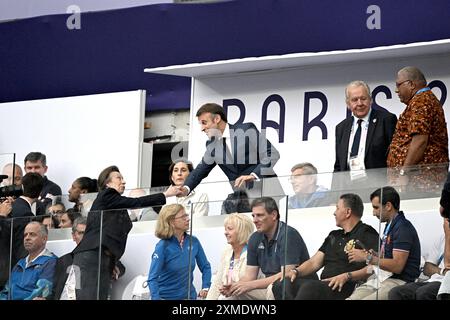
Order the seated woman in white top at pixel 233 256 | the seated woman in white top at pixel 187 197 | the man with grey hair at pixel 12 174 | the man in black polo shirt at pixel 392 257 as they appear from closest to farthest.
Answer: the man in black polo shirt at pixel 392 257 < the seated woman in white top at pixel 233 256 < the seated woman in white top at pixel 187 197 < the man with grey hair at pixel 12 174

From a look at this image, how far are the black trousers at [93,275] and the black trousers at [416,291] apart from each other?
2116 millimetres

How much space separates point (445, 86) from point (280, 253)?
3852 mm

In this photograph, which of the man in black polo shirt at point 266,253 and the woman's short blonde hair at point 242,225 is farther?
the woman's short blonde hair at point 242,225

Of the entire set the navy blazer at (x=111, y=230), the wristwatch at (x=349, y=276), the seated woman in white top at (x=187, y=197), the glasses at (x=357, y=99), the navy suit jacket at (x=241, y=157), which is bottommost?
the wristwatch at (x=349, y=276)

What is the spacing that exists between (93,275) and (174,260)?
2.08 ft

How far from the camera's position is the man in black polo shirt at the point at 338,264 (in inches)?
361

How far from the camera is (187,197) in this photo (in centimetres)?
1049

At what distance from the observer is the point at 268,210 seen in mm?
9602

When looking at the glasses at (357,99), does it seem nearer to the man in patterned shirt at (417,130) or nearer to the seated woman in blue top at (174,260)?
the man in patterned shirt at (417,130)

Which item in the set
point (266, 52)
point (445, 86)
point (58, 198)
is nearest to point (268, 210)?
point (58, 198)

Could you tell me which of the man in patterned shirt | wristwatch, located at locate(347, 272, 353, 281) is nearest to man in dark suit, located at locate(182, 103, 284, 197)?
the man in patterned shirt

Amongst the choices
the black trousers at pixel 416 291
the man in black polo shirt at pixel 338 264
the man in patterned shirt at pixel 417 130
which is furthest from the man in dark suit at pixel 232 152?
the black trousers at pixel 416 291

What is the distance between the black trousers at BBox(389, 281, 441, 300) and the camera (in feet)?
29.1

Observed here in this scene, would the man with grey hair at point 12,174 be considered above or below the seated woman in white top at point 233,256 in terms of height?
above
